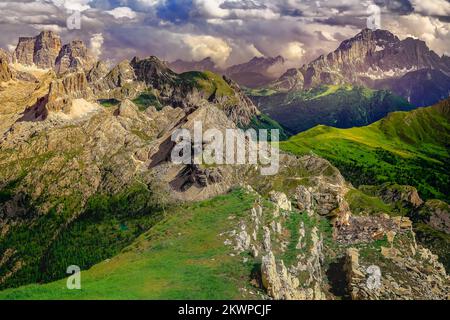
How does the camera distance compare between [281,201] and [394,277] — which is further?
[281,201]

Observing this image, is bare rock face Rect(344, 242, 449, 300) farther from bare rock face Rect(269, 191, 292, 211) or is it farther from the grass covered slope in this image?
the grass covered slope

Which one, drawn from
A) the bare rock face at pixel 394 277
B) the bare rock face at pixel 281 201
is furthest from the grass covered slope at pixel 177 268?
the bare rock face at pixel 394 277

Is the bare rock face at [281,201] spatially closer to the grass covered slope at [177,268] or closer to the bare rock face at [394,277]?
the grass covered slope at [177,268]

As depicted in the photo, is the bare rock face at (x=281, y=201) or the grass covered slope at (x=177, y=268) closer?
the grass covered slope at (x=177, y=268)

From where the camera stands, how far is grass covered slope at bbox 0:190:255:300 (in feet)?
254

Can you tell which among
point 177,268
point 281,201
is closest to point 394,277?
point 281,201

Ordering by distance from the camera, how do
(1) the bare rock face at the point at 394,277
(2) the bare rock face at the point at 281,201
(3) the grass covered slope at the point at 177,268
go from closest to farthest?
1. (3) the grass covered slope at the point at 177,268
2. (1) the bare rock face at the point at 394,277
3. (2) the bare rock face at the point at 281,201

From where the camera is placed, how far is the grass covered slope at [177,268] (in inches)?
3049

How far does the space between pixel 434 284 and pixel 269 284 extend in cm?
5624

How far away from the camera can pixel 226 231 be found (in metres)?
110

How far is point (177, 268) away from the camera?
A: 301 ft

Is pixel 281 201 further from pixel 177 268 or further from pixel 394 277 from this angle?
pixel 177 268
